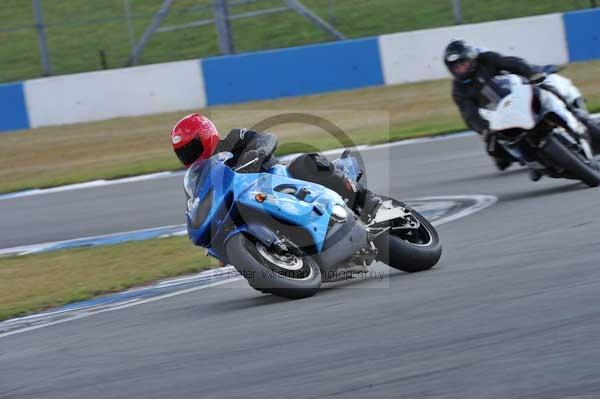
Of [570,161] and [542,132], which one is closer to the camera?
[570,161]

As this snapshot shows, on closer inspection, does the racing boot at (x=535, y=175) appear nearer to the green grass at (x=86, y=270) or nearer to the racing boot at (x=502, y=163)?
the racing boot at (x=502, y=163)

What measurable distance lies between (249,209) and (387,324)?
4.23ft

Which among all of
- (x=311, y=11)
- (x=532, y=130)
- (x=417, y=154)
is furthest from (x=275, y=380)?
(x=311, y=11)

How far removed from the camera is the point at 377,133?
15.9 meters

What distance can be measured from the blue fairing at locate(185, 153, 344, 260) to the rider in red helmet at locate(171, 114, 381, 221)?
0.09 m

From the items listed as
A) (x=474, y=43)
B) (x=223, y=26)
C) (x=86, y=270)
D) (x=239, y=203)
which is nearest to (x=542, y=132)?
(x=239, y=203)

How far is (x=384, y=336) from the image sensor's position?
5.28m

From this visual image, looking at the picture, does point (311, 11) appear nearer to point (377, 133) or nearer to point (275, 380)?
point (377, 133)

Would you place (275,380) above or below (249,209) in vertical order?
below

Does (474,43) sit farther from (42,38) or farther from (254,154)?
(254,154)

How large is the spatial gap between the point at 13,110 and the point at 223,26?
3.68 metres

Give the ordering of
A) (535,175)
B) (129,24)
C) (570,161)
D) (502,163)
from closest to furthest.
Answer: (570,161), (535,175), (502,163), (129,24)

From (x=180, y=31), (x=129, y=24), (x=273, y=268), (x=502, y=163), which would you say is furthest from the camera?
(x=129, y=24)

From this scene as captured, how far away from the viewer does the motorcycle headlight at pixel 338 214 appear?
6.62m
